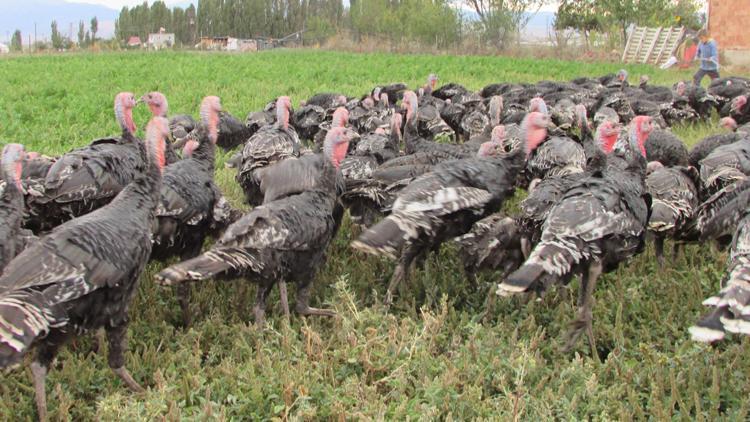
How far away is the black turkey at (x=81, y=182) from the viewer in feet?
18.7

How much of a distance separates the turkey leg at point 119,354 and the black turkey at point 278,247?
43cm

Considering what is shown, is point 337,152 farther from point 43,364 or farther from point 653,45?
point 653,45

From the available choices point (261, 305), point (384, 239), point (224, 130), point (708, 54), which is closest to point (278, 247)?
point (261, 305)

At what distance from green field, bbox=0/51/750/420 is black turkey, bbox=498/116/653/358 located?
0.40 meters

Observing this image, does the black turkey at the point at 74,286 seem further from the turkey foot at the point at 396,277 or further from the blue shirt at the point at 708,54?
the blue shirt at the point at 708,54

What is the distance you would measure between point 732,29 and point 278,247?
29066mm

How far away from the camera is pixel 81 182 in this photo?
5.74 meters

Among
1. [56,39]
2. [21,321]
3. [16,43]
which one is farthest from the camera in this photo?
[56,39]

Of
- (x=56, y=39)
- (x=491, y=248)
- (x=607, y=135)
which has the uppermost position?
(x=56, y=39)

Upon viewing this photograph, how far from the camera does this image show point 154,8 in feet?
190

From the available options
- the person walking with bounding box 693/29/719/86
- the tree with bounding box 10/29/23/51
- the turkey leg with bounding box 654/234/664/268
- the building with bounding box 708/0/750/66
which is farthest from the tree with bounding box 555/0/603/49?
the turkey leg with bounding box 654/234/664/268

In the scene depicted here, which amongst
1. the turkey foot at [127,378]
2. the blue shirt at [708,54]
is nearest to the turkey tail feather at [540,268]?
the turkey foot at [127,378]

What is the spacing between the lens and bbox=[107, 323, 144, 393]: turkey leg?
4.20m

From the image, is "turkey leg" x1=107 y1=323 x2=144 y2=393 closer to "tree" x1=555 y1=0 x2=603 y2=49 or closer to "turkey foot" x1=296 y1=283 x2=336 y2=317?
"turkey foot" x1=296 y1=283 x2=336 y2=317
